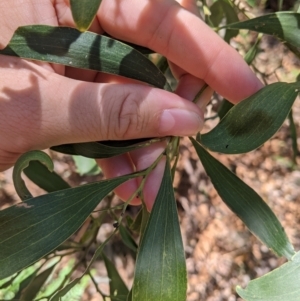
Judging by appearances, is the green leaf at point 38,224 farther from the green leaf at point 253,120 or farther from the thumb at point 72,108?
the green leaf at point 253,120

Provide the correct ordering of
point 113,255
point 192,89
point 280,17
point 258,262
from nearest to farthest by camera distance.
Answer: point 280,17, point 192,89, point 258,262, point 113,255

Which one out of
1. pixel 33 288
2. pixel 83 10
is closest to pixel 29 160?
pixel 83 10

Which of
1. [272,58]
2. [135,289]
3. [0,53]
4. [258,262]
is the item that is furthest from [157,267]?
[272,58]

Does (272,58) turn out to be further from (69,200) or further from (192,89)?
(69,200)

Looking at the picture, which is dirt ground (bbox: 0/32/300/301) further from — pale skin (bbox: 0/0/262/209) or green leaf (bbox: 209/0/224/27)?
pale skin (bbox: 0/0/262/209)

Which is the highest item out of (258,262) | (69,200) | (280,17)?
(280,17)

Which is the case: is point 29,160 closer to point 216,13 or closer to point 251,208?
point 251,208
